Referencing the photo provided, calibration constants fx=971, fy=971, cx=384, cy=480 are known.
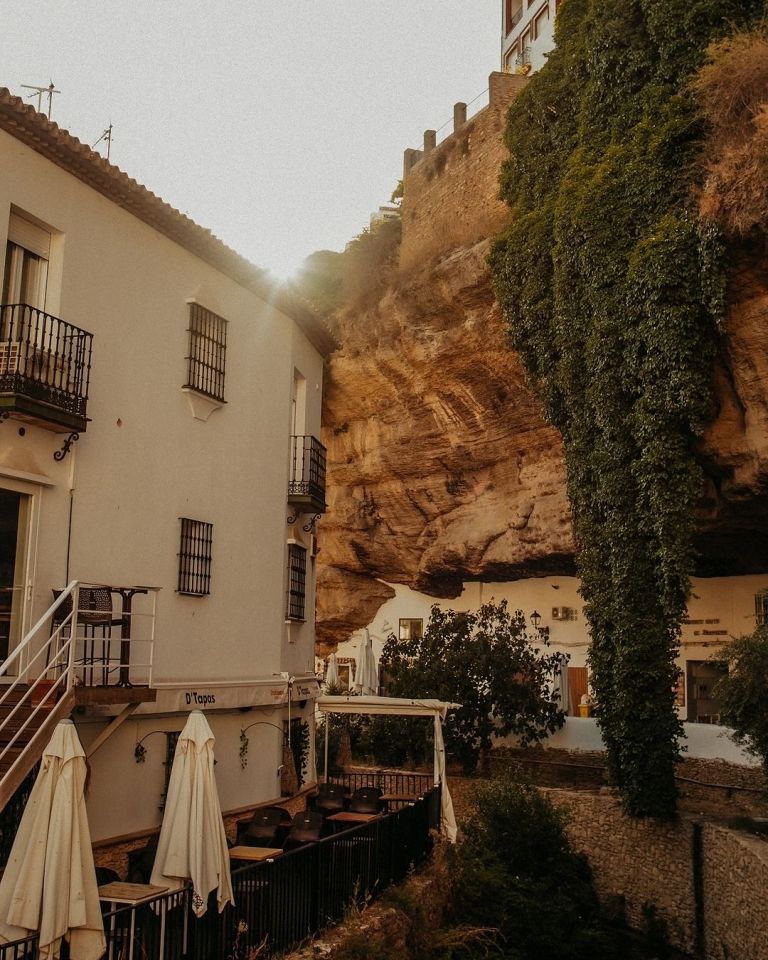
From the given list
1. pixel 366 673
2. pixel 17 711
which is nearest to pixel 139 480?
pixel 17 711

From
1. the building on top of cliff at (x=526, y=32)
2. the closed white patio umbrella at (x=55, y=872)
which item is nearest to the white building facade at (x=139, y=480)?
the closed white patio umbrella at (x=55, y=872)

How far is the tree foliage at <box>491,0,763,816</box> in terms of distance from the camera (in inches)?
659

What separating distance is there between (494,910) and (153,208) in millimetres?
11040

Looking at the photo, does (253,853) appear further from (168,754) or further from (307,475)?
(307,475)

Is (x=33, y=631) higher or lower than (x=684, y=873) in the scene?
higher

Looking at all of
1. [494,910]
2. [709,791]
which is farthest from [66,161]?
[709,791]

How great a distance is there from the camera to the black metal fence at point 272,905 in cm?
852

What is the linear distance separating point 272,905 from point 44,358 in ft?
22.4

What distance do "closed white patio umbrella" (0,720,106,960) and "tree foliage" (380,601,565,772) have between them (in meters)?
16.2

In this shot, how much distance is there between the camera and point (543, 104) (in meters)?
21.5

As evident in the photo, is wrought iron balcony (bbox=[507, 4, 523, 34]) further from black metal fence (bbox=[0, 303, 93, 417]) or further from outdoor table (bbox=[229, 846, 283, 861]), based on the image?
outdoor table (bbox=[229, 846, 283, 861])

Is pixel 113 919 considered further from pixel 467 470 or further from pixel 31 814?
pixel 467 470

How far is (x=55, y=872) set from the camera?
798 cm

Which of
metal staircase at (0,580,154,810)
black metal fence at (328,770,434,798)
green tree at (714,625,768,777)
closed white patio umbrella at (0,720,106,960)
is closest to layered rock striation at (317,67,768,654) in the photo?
green tree at (714,625,768,777)
